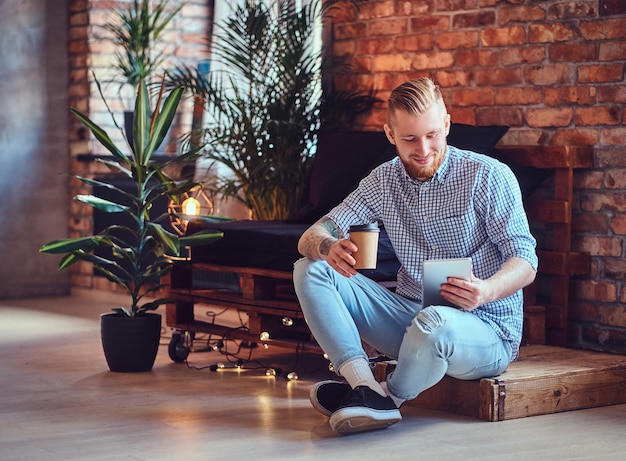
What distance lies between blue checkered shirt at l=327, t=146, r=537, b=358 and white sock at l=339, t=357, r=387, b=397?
34 centimetres

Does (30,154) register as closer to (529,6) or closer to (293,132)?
(293,132)

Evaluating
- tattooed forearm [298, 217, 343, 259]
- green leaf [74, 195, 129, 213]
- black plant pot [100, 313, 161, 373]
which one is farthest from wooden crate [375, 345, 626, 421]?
green leaf [74, 195, 129, 213]

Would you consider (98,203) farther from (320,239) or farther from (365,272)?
(320,239)

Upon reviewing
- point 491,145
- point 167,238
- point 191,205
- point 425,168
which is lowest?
point 167,238

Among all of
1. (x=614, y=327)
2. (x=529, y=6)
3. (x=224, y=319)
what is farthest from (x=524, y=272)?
(x=224, y=319)

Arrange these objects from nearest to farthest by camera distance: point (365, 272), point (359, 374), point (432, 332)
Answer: point (432, 332), point (359, 374), point (365, 272)

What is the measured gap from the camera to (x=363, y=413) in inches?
129

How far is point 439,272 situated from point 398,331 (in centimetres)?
43

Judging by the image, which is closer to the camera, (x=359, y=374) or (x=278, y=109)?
(x=359, y=374)

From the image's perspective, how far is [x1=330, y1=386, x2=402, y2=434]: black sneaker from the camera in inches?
129

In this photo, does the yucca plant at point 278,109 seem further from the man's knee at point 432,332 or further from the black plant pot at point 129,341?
the man's knee at point 432,332

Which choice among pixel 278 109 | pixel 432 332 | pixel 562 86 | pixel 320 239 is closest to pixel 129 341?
pixel 320 239

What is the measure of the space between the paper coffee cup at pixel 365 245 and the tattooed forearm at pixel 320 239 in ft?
0.59

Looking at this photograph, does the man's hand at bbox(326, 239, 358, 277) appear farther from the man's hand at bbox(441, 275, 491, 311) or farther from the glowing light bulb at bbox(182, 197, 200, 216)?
the glowing light bulb at bbox(182, 197, 200, 216)
